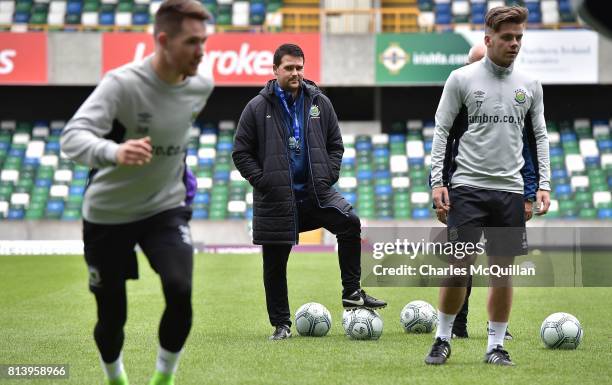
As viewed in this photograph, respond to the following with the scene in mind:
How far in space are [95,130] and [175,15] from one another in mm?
651

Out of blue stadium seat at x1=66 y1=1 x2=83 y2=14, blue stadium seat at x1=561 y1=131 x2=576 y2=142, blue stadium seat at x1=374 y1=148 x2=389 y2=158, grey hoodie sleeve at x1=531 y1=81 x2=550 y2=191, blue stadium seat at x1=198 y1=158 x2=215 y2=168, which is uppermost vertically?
blue stadium seat at x1=66 y1=1 x2=83 y2=14

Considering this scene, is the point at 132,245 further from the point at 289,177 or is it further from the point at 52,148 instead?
the point at 52,148

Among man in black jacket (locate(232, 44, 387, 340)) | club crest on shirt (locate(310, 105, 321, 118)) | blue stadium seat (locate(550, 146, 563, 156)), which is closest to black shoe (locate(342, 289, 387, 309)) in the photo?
man in black jacket (locate(232, 44, 387, 340))

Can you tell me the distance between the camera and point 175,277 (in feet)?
17.6

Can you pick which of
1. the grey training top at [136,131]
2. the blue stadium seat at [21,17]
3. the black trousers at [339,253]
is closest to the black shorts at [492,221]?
the black trousers at [339,253]

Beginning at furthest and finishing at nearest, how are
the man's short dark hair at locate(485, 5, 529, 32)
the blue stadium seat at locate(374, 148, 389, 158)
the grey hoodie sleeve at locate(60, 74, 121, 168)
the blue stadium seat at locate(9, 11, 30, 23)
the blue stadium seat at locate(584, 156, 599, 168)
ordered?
the blue stadium seat at locate(9, 11, 30, 23) → the blue stadium seat at locate(374, 148, 389, 158) → the blue stadium seat at locate(584, 156, 599, 168) → the man's short dark hair at locate(485, 5, 529, 32) → the grey hoodie sleeve at locate(60, 74, 121, 168)

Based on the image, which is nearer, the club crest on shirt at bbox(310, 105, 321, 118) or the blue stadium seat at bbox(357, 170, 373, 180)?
the club crest on shirt at bbox(310, 105, 321, 118)

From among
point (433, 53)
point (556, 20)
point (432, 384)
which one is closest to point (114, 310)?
point (432, 384)

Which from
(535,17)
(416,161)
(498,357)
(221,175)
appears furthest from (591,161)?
(498,357)

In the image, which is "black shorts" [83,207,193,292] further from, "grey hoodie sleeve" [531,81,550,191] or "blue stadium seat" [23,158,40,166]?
"blue stadium seat" [23,158,40,166]

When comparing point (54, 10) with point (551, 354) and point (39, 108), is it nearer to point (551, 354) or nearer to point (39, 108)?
point (39, 108)

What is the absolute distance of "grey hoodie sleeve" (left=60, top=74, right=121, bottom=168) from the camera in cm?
496

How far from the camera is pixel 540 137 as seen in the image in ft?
23.7

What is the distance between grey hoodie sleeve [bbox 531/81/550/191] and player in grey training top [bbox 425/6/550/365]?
1 centimetres
